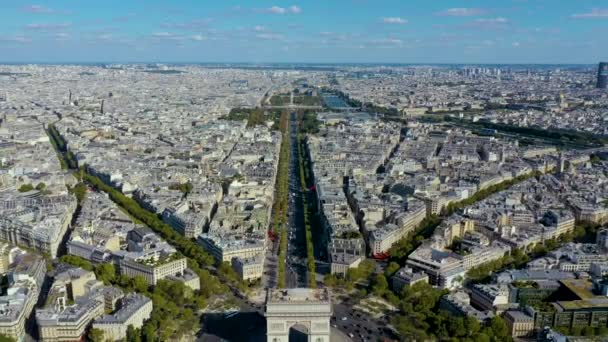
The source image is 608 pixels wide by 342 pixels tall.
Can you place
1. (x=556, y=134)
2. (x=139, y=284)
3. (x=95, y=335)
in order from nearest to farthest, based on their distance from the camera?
(x=95, y=335) → (x=139, y=284) → (x=556, y=134)

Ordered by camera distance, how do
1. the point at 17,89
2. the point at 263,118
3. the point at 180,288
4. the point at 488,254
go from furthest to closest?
the point at 17,89 < the point at 263,118 < the point at 488,254 < the point at 180,288

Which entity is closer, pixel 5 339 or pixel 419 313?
pixel 5 339

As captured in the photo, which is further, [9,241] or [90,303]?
[9,241]

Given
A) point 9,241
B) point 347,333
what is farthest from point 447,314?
point 9,241

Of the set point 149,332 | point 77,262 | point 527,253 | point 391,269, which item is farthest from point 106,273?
point 527,253

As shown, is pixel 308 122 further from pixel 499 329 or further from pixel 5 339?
pixel 5 339

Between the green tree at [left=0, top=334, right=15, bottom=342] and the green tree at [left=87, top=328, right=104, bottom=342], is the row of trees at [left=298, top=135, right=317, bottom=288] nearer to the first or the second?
the green tree at [left=87, top=328, right=104, bottom=342]

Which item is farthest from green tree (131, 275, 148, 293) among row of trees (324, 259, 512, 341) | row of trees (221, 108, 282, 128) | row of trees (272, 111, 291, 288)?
row of trees (221, 108, 282, 128)

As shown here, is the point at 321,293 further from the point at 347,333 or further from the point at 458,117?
the point at 458,117
